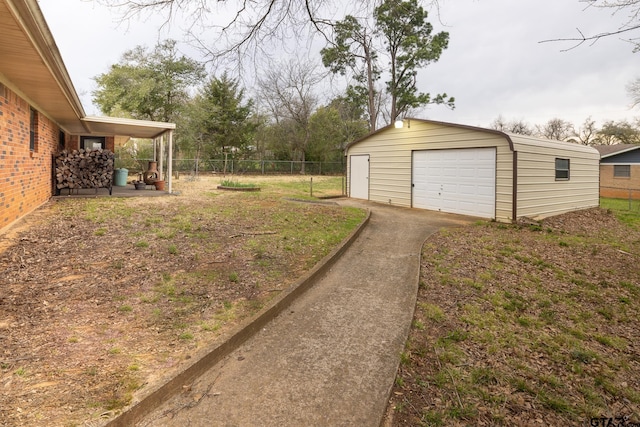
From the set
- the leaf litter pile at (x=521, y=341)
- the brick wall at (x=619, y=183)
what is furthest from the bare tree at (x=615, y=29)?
the brick wall at (x=619, y=183)

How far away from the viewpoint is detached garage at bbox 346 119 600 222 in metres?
9.63

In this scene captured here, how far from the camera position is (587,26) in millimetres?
4262

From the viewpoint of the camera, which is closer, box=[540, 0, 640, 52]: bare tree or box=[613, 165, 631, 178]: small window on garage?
box=[540, 0, 640, 52]: bare tree

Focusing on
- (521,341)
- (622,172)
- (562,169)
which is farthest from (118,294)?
(622,172)

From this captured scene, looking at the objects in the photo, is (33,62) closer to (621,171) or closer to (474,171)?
Result: (474,171)

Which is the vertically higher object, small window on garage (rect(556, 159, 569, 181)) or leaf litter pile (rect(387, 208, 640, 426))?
small window on garage (rect(556, 159, 569, 181))

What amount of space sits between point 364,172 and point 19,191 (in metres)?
11.0

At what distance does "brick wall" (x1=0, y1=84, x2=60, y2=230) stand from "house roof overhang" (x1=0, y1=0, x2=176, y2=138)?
304 mm

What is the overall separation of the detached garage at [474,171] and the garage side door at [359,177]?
0.14ft

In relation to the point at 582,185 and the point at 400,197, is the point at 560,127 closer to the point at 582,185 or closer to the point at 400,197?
the point at 582,185

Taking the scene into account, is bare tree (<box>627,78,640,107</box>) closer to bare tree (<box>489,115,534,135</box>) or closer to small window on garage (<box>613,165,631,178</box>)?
small window on garage (<box>613,165,631,178</box>)

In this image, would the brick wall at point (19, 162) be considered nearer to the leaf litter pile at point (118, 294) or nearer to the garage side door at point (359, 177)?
the leaf litter pile at point (118, 294)

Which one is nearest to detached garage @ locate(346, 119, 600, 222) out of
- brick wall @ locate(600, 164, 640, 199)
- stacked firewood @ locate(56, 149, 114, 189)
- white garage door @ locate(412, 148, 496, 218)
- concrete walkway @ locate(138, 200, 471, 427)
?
white garage door @ locate(412, 148, 496, 218)

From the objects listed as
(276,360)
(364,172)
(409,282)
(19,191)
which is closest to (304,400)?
(276,360)
